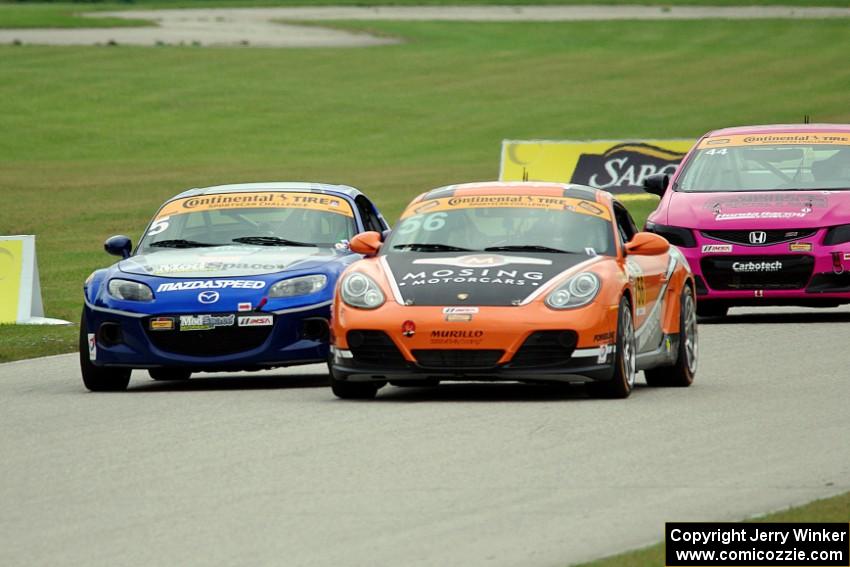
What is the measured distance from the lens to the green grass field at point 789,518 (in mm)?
7047

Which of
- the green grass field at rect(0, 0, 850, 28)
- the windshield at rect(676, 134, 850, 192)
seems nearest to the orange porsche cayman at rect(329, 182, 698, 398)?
the windshield at rect(676, 134, 850, 192)

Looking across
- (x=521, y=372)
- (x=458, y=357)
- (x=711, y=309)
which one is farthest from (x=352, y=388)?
(x=711, y=309)

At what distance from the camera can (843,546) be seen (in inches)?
286

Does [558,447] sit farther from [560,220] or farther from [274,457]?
[560,220]

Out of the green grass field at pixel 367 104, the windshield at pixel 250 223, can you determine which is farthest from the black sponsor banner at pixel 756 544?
the green grass field at pixel 367 104

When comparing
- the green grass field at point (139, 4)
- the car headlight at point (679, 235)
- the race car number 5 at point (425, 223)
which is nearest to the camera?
the race car number 5 at point (425, 223)

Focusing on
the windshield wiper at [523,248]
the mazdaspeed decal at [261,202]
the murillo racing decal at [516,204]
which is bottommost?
the mazdaspeed decal at [261,202]

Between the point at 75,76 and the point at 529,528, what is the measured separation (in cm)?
5043

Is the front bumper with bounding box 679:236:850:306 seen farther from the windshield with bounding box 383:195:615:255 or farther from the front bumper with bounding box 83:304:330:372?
the front bumper with bounding box 83:304:330:372

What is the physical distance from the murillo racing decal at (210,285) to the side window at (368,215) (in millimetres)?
1952

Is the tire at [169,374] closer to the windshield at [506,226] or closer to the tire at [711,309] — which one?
the windshield at [506,226]

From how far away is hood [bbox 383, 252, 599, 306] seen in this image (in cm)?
1198

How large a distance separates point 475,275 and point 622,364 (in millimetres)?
993

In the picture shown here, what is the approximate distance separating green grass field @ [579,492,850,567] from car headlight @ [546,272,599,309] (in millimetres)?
3677
